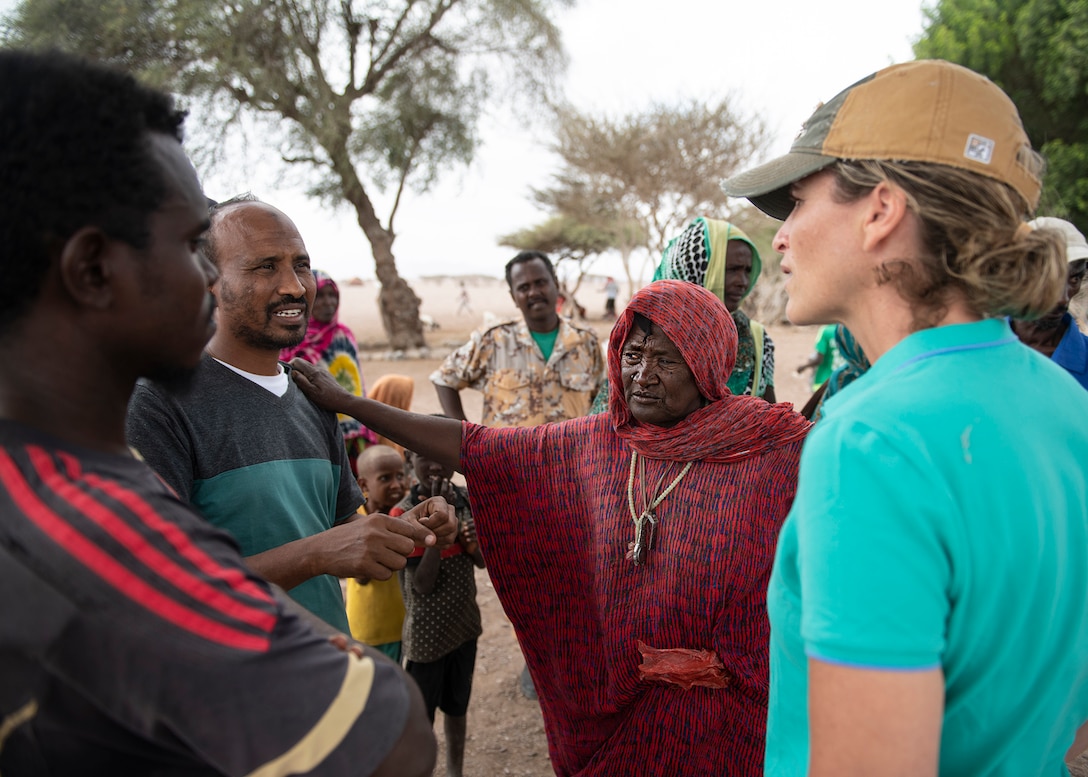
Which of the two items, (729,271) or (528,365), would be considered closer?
(729,271)

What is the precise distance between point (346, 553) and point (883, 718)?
1.13 meters

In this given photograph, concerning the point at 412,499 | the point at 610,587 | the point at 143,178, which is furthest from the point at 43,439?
the point at 412,499

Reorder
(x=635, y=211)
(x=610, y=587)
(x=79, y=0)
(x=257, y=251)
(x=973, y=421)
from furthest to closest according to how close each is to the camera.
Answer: (x=635, y=211), (x=79, y=0), (x=610, y=587), (x=257, y=251), (x=973, y=421)

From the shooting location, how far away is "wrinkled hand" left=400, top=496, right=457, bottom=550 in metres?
1.88

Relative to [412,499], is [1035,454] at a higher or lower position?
higher

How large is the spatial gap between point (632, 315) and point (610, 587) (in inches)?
35.0

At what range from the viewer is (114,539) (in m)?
0.76

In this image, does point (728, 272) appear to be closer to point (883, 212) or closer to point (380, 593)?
point (380, 593)

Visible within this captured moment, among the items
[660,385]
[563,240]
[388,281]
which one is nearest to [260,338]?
[660,385]

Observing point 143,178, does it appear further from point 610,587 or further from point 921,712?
point 610,587

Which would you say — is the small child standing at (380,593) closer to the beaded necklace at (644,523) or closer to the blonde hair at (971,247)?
the beaded necklace at (644,523)

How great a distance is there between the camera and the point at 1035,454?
1005mm

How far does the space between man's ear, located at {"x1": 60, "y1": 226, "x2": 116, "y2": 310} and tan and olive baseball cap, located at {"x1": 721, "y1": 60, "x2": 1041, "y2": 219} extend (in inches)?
41.8

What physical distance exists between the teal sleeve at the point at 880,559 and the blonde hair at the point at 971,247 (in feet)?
1.00
